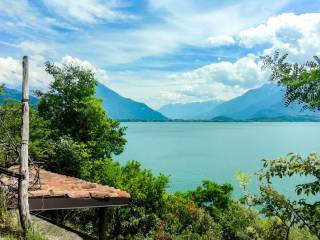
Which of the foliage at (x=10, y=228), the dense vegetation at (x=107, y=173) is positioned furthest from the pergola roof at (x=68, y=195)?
the dense vegetation at (x=107, y=173)

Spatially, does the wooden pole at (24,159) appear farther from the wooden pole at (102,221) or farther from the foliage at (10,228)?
the wooden pole at (102,221)

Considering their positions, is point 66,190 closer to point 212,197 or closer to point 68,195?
point 68,195

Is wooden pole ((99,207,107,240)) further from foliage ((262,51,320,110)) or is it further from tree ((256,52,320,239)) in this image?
foliage ((262,51,320,110))

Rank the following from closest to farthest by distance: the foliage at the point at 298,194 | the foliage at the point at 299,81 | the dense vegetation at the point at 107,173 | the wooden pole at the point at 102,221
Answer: the foliage at the point at 299,81
the foliage at the point at 298,194
the wooden pole at the point at 102,221
the dense vegetation at the point at 107,173

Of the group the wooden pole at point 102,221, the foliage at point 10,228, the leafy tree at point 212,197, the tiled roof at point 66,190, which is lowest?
the leafy tree at point 212,197

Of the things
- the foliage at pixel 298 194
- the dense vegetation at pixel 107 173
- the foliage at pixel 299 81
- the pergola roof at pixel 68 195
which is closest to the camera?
the foliage at pixel 299 81

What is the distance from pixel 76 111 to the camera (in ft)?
79.0

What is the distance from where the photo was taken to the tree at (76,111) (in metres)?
24.4

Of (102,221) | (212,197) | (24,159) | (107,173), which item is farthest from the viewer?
(212,197)

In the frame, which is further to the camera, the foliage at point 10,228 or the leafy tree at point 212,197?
the leafy tree at point 212,197

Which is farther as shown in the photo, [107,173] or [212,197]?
[212,197]

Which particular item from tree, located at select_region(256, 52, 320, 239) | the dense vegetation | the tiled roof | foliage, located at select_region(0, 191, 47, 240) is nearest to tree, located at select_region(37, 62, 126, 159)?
the dense vegetation

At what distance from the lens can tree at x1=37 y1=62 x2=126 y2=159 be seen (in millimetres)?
24391

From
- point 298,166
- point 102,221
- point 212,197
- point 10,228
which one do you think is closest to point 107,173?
point 212,197
